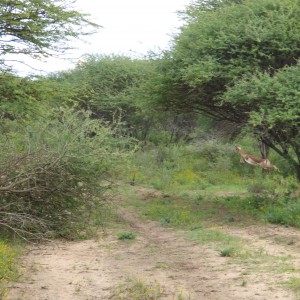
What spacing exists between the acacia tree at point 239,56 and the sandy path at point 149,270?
11.3 feet

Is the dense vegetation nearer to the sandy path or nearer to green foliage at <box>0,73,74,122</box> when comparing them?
green foliage at <box>0,73,74,122</box>

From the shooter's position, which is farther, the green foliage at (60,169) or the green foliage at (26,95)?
the green foliage at (26,95)

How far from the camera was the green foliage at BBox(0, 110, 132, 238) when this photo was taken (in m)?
11.4

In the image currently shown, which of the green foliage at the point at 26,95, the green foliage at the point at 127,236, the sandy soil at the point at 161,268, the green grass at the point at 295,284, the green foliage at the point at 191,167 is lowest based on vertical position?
the green foliage at the point at 191,167

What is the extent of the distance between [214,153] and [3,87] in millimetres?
16737

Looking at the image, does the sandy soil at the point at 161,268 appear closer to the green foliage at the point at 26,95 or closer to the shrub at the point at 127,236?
the shrub at the point at 127,236

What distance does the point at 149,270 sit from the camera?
9.51 m

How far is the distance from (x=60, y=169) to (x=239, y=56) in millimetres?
6375

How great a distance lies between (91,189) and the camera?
13.3 meters

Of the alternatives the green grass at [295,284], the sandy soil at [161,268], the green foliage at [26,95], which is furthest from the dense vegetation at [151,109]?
the green grass at [295,284]

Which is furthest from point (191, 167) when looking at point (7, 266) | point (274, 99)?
point (7, 266)

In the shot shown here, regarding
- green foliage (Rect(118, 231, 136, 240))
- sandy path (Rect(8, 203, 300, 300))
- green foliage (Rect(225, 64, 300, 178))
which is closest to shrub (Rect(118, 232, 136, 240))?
green foliage (Rect(118, 231, 136, 240))

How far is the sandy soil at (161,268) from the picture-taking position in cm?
795

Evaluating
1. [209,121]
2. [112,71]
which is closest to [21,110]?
[209,121]
